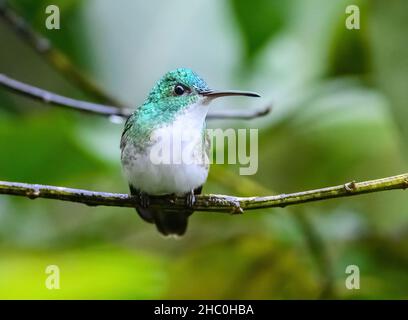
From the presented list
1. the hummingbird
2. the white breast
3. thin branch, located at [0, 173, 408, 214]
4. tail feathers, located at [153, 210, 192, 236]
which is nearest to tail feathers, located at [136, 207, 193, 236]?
tail feathers, located at [153, 210, 192, 236]

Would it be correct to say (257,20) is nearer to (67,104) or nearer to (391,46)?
(391,46)

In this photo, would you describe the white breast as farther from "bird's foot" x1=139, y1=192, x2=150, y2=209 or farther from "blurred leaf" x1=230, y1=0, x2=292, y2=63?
"blurred leaf" x1=230, y1=0, x2=292, y2=63

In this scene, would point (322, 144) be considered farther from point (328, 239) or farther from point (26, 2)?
point (26, 2)

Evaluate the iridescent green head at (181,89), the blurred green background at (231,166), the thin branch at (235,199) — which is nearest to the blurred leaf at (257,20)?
the blurred green background at (231,166)

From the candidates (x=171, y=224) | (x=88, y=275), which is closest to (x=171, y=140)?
(x=171, y=224)

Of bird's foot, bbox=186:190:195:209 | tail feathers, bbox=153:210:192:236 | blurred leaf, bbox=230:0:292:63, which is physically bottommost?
bird's foot, bbox=186:190:195:209

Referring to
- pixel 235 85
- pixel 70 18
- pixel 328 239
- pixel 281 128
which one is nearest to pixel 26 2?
pixel 70 18
